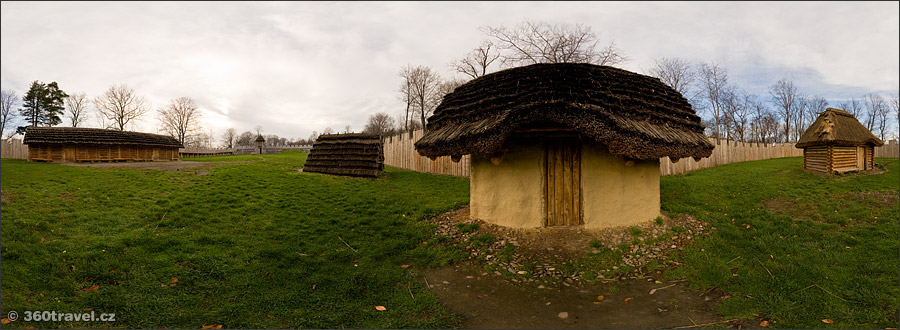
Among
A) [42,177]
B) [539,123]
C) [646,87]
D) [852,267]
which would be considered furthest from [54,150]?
[852,267]

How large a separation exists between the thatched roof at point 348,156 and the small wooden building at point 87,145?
1328cm

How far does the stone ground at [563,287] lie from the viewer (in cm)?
405

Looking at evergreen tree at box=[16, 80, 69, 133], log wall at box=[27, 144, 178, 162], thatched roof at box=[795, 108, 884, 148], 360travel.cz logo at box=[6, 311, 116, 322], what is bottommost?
360travel.cz logo at box=[6, 311, 116, 322]

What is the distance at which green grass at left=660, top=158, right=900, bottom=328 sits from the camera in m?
4.04

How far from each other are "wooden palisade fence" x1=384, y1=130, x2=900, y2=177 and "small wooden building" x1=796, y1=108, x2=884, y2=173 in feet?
11.3

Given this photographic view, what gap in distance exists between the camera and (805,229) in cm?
719

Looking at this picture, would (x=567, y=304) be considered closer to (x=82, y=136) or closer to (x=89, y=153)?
(x=89, y=153)

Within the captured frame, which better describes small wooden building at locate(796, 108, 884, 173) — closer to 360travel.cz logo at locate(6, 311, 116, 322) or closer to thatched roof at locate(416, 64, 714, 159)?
thatched roof at locate(416, 64, 714, 159)

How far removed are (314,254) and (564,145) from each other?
509 centimetres

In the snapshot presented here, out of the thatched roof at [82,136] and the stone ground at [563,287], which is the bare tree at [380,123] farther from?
the stone ground at [563,287]

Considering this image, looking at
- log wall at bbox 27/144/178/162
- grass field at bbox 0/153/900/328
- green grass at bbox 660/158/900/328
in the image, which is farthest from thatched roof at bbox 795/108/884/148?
log wall at bbox 27/144/178/162

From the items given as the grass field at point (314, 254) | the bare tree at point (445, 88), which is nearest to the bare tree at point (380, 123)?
the bare tree at point (445, 88)

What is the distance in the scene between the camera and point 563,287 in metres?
4.98

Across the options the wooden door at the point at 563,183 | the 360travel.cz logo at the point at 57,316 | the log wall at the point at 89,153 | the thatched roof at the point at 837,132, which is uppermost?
the thatched roof at the point at 837,132
